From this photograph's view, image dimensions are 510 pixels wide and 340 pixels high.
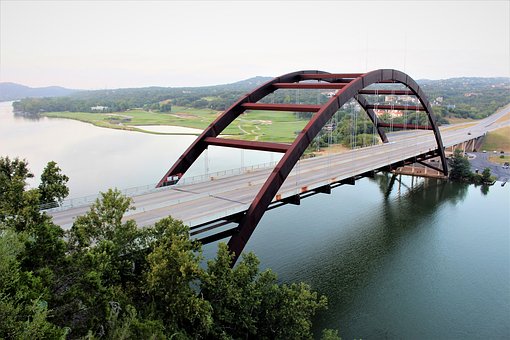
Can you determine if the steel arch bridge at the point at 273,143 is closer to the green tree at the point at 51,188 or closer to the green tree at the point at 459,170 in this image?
the green tree at the point at 51,188

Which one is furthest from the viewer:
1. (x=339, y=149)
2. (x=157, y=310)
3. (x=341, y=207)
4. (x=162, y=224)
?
(x=339, y=149)

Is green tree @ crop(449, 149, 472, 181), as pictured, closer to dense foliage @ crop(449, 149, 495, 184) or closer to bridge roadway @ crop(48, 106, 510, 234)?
dense foliage @ crop(449, 149, 495, 184)

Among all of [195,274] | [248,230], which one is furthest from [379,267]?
[195,274]

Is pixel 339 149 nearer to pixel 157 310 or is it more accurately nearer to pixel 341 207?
pixel 341 207

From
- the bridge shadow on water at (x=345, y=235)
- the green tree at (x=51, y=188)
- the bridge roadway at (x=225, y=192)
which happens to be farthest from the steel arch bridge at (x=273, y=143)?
the green tree at (x=51, y=188)

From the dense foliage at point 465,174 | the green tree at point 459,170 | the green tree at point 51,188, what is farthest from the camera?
the green tree at point 459,170

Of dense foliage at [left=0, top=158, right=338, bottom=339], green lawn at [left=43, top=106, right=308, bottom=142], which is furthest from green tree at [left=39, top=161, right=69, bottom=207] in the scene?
green lawn at [left=43, top=106, right=308, bottom=142]

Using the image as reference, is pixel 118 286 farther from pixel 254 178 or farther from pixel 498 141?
pixel 498 141
